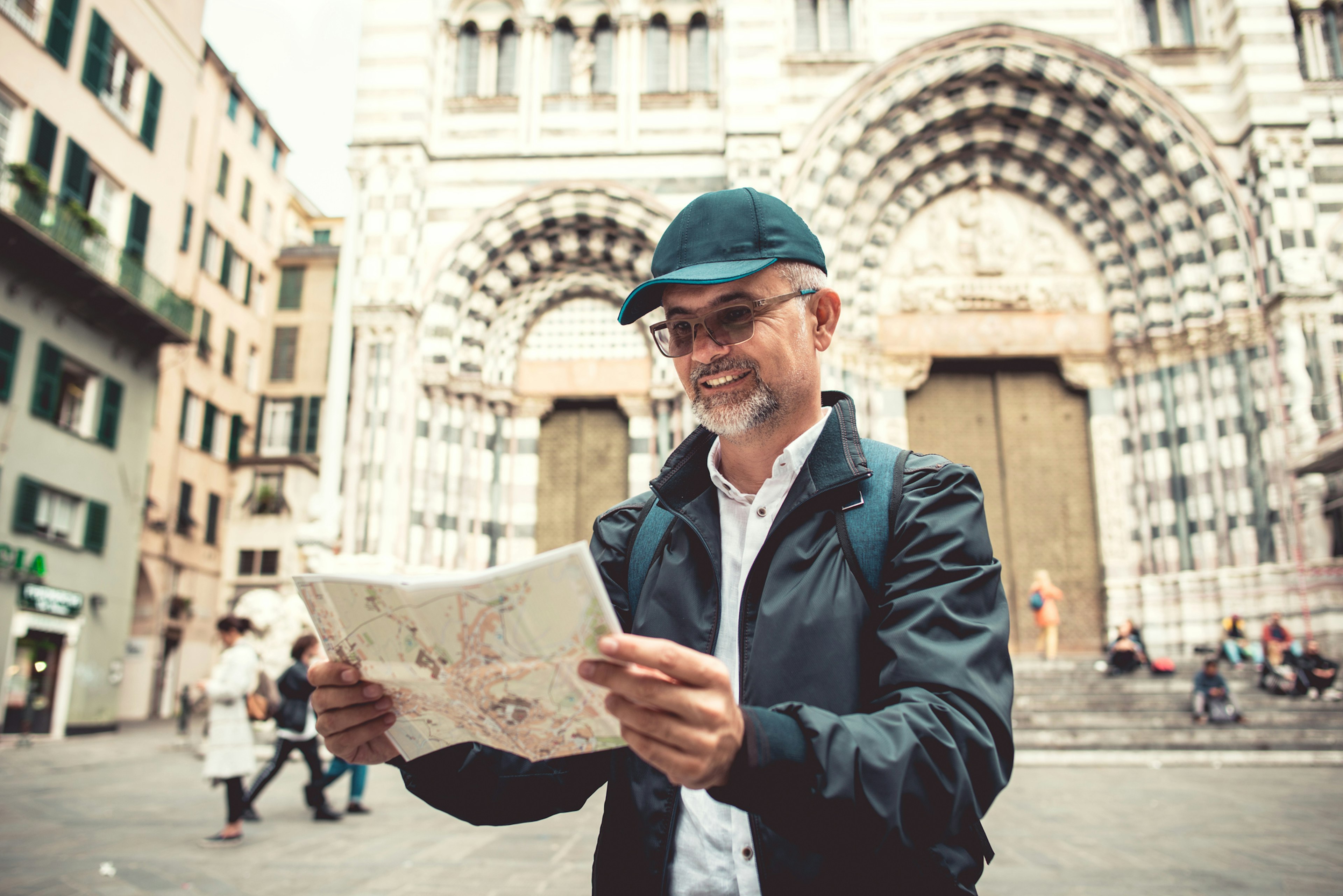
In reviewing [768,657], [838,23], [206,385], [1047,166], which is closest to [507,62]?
[838,23]

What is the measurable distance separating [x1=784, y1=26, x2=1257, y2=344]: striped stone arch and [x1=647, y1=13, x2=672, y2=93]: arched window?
274cm

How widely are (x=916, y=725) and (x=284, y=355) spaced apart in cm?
3159

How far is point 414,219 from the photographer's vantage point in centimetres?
1319

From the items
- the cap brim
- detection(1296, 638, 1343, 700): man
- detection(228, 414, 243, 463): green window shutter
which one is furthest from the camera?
detection(228, 414, 243, 463): green window shutter

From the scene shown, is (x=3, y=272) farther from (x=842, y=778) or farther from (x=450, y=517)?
(x=842, y=778)

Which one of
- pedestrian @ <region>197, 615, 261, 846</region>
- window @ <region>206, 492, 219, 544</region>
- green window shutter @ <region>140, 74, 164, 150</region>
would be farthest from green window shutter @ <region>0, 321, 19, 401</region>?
window @ <region>206, 492, 219, 544</region>

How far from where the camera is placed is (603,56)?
14.4 meters

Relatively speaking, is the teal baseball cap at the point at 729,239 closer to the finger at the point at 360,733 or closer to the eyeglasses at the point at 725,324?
the eyeglasses at the point at 725,324

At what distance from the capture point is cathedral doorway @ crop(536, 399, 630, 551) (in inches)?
547

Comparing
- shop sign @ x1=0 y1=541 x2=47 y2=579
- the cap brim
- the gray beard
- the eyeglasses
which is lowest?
the gray beard

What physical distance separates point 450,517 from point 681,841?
12.1 meters

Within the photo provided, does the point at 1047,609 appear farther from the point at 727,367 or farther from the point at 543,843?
the point at 727,367

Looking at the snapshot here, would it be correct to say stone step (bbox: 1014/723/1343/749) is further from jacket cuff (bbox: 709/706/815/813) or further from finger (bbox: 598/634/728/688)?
finger (bbox: 598/634/728/688)

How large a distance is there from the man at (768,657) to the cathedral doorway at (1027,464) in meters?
12.2
